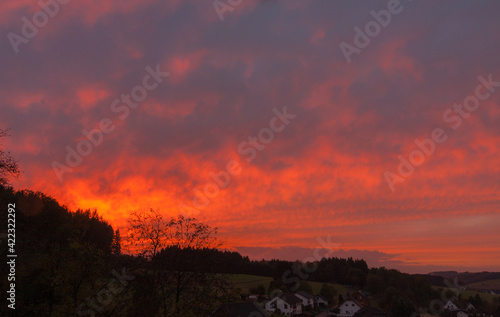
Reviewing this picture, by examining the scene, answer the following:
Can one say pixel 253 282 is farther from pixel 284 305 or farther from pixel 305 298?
pixel 284 305

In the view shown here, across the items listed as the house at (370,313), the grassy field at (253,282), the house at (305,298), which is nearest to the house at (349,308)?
the house at (305,298)

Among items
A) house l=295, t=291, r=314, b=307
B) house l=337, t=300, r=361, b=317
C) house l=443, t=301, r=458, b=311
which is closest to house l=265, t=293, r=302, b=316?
house l=295, t=291, r=314, b=307

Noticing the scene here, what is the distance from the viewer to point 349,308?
13875 centimetres

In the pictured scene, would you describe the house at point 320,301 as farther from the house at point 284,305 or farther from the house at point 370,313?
the house at point 370,313

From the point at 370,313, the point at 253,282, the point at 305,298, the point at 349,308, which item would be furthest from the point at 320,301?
the point at 370,313

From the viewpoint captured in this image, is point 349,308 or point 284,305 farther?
point 349,308

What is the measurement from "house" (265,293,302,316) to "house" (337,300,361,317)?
1435 cm

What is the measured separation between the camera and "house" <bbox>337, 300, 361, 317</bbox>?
13725 centimetres

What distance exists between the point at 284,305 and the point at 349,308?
24075 millimetres

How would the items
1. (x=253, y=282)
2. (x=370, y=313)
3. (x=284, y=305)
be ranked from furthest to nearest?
1. (x=253, y=282)
2. (x=284, y=305)
3. (x=370, y=313)

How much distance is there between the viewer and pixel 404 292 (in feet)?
547

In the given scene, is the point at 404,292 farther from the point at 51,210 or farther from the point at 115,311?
the point at 115,311

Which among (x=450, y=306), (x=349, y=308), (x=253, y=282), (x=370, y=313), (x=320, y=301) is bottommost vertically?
(x=450, y=306)

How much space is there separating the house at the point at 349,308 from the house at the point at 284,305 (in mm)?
14353
